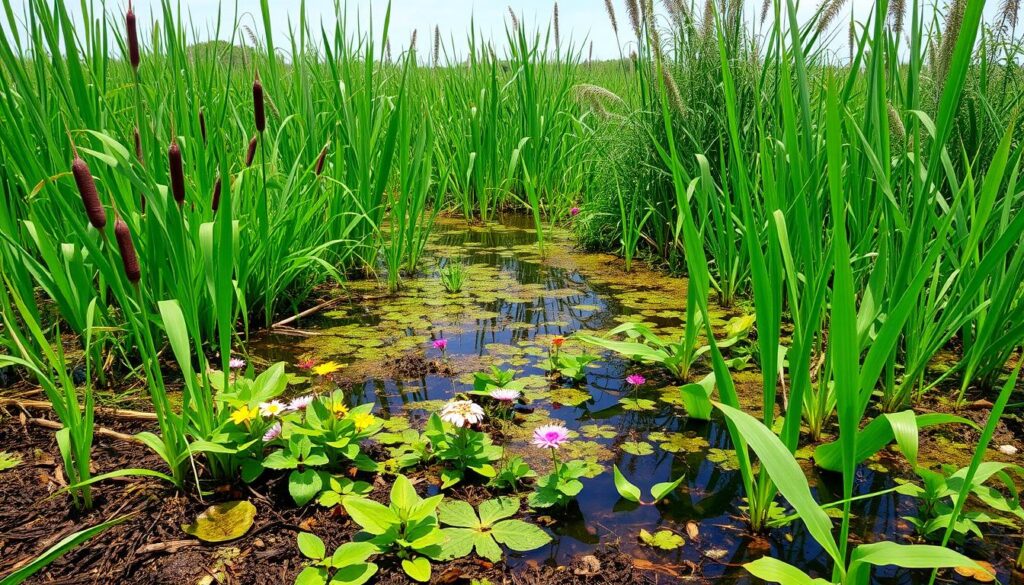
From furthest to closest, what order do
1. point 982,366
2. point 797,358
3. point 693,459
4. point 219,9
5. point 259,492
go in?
point 219,9
point 982,366
point 693,459
point 259,492
point 797,358

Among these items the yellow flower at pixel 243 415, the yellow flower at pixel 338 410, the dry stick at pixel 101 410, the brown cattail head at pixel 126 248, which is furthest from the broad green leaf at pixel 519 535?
the dry stick at pixel 101 410

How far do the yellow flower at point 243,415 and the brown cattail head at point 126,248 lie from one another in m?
0.35

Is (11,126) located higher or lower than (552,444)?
higher

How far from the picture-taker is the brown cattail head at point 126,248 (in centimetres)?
93

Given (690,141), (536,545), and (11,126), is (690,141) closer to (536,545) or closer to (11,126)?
(536,545)

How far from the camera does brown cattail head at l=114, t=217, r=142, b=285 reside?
3.04ft

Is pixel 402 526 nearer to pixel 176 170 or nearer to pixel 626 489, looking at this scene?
pixel 626 489

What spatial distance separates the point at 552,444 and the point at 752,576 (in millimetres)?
413

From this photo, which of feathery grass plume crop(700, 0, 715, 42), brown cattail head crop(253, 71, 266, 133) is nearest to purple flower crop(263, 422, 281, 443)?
brown cattail head crop(253, 71, 266, 133)

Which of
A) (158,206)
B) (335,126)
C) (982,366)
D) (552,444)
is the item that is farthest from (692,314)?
(335,126)

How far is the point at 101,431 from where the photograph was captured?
1380 millimetres

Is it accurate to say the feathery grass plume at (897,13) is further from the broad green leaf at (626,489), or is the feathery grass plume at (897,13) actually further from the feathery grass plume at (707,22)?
the broad green leaf at (626,489)

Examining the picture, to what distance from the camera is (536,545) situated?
112 cm

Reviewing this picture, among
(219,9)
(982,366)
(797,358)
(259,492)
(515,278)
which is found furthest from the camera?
(515,278)
